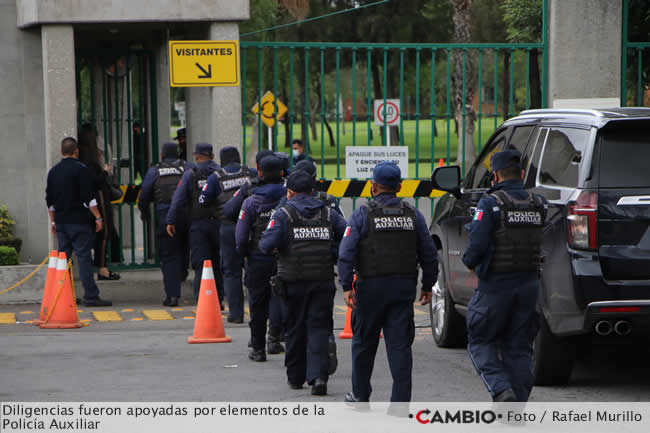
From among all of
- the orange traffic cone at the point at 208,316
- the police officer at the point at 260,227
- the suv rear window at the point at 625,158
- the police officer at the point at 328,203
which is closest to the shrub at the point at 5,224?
the orange traffic cone at the point at 208,316

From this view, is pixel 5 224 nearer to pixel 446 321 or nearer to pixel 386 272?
pixel 446 321

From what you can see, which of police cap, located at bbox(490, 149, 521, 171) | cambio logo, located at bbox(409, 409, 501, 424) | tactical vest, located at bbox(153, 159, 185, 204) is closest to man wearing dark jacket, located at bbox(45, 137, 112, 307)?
tactical vest, located at bbox(153, 159, 185, 204)

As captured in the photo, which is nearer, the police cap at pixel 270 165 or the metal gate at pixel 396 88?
the police cap at pixel 270 165

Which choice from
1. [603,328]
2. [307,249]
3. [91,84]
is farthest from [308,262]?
[91,84]

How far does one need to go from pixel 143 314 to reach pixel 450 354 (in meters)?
4.31

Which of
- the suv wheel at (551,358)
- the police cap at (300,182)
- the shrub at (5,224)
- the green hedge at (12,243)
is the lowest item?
the suv wheel at (551,358)

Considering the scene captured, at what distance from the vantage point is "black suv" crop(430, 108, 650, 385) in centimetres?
714

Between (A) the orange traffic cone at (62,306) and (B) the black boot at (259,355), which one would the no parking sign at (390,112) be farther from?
(B) the black boot at (259,355)

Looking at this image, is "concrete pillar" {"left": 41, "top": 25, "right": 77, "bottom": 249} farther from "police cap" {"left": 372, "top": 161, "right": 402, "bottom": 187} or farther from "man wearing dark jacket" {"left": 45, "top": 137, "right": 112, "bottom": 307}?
"police cap" {"left": 372, "top": 161, "right": 402, "bottom": 187}

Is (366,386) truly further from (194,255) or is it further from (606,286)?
(194,255)

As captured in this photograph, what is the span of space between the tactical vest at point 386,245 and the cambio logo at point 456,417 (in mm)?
903

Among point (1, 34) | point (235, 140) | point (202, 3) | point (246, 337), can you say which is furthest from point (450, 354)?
point (1, 34)

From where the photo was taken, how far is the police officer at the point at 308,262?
7637 millimetres

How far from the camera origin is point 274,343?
9.66 metres
